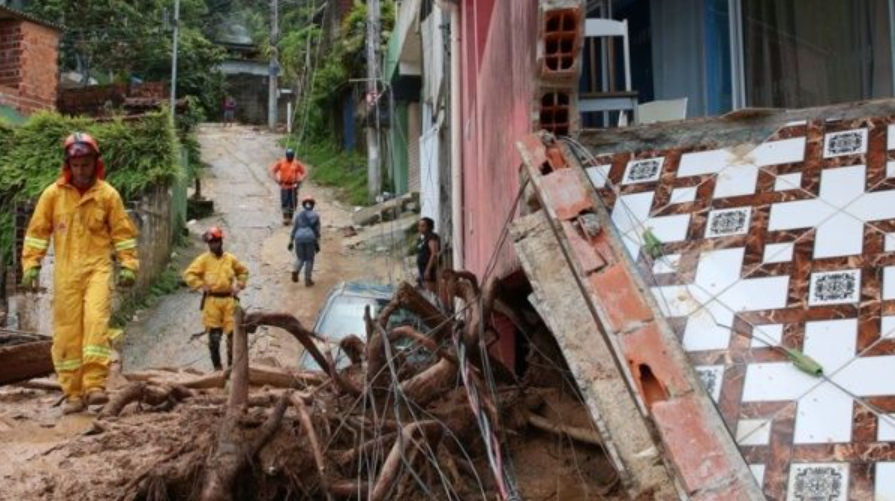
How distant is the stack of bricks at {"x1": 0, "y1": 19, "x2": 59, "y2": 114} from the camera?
1850 cm

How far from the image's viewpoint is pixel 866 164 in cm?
455

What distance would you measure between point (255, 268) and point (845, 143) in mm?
13730

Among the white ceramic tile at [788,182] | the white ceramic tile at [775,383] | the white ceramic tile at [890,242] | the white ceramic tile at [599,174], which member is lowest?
the white ceramic tile at [775,383]

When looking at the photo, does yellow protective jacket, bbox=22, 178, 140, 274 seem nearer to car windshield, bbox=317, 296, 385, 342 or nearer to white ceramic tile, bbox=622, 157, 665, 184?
car windshield, bbox=317, 296, 385, 342

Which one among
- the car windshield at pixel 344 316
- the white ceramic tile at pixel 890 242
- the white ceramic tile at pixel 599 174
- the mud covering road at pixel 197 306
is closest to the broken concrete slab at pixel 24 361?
the mud covering road at pixel 197 306

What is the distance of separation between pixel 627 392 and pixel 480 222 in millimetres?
4603

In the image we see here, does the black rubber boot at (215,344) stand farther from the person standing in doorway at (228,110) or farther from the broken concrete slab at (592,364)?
the person standing in doorway at (228,110)

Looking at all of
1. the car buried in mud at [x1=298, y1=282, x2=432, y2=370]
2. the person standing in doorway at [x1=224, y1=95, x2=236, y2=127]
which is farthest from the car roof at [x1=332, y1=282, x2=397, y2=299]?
the person standing in doorway at [x1=224, y1=95, x2=236, y2=127]

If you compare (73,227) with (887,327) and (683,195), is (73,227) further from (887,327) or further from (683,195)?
(887,327)

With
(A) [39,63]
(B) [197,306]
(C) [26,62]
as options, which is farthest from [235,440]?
(A) [39,63]

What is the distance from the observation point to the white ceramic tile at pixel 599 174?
496 centimetres

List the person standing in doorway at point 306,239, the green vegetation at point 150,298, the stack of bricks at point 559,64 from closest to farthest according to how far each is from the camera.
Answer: the stack of bricks at point 559,64
the green vegetation at point 150,298
the person standing in doorway at point 306,239

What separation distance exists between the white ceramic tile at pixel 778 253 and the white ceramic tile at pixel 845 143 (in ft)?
2.19

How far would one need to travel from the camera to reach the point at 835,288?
13.1 feet
